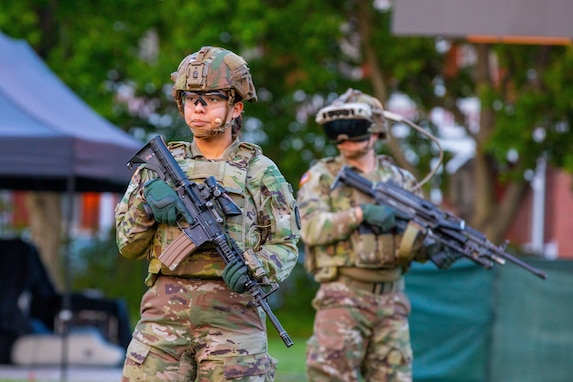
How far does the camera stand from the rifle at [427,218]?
27.2ft

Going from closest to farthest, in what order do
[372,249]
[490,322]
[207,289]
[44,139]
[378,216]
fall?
[207,289], [378,216], [372,249], [490,322], [44,139]

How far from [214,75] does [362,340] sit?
291cm

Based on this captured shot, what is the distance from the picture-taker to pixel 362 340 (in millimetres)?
8156

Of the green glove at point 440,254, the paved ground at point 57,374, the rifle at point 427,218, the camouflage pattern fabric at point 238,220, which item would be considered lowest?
the paved ground at point 57,374

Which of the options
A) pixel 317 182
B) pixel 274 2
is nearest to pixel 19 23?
pixel 274 2

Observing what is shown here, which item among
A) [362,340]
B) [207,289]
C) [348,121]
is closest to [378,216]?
[348,121]

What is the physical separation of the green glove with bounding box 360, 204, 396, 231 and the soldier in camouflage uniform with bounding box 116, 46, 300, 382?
2140 millimetres

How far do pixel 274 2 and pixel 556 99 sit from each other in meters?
4.82

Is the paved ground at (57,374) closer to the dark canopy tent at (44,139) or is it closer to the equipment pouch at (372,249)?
the dark canopy tent at (44,139)

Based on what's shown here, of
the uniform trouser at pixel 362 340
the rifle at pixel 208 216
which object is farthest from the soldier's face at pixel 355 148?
the rifle at pixel 208 216

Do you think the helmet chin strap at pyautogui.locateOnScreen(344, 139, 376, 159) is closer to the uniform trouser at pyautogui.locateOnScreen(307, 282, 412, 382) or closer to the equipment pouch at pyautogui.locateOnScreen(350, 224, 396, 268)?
the equipment pouch at pyautogui.locateOnScreen(350, 224, 396, 268)

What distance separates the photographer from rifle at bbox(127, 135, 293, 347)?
18.3 ft

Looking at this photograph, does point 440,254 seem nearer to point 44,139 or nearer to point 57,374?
point 44,139

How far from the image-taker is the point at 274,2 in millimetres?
20703
